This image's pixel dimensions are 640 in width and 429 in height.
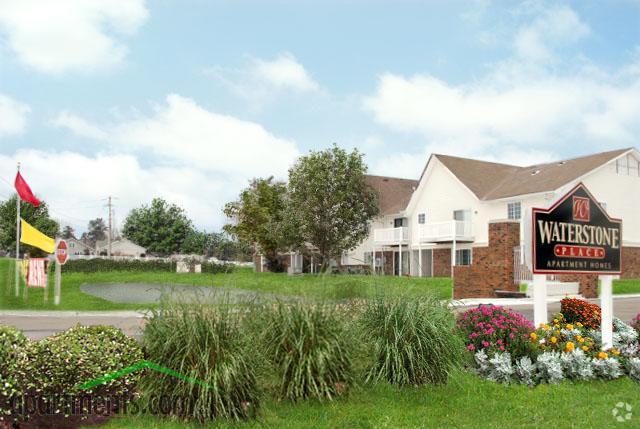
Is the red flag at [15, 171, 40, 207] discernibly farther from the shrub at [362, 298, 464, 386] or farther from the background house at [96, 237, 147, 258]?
the background house at [96, 237, 147, 258]

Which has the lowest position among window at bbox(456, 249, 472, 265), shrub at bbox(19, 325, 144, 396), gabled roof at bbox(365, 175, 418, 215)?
shrub at bbox(19, 325, 144, 396)

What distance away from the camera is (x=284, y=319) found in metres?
6.72

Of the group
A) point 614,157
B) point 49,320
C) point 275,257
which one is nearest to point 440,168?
point 614,157

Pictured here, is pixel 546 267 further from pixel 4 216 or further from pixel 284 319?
pixel 4 216

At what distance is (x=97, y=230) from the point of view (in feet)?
459

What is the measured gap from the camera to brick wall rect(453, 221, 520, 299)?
2366cm

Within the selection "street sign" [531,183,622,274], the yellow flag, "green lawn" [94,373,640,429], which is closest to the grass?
"street sign" [531,183,622,274]

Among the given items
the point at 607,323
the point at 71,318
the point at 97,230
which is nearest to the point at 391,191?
the point at 71,318

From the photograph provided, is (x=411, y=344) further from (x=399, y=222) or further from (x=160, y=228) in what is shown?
(x=160, y=228)

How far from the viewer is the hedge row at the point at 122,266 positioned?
5066cm

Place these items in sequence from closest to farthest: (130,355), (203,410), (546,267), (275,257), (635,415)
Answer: (203,410)
(130,355)
(635,415)
(546,267)
(275,257)

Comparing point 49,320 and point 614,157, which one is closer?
point 49,320

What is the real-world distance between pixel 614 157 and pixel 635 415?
33.7 m

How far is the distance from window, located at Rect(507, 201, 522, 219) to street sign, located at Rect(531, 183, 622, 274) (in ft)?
85.4
